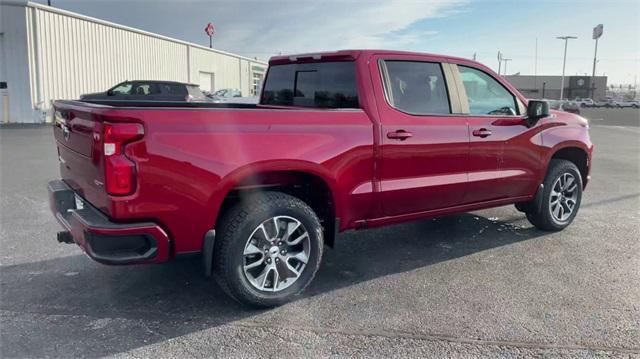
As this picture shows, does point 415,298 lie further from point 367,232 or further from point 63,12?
point 63,12

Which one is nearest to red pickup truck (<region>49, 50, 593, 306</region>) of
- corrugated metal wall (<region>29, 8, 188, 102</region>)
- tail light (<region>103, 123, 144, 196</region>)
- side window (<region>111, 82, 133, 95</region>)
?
tail light (<region>103, 123, 144, 196</region>)

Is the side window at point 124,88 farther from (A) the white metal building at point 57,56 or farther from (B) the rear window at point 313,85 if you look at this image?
(B) the rear window at point 313,85

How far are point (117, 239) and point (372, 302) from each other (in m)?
1.90

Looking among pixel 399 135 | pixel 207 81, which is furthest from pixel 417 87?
Answer: pixel 207 81

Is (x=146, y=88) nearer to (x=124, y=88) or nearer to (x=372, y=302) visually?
(x=124, y=88)

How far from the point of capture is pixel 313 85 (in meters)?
4.72

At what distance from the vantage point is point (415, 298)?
3.98m

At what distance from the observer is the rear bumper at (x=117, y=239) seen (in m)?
3.15

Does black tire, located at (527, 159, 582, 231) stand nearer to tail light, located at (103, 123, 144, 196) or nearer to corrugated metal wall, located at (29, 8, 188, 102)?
tail light, located at (103, 123, 144, 196)

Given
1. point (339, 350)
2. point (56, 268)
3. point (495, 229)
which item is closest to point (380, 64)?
point (339, 350)

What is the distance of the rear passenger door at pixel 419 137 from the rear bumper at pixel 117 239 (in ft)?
6.02

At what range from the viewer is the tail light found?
10.0ft

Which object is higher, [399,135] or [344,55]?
[344,55]

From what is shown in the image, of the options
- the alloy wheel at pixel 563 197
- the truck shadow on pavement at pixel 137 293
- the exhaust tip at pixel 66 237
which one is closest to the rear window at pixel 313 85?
the truck shadow on pavement at pixel 137 293
